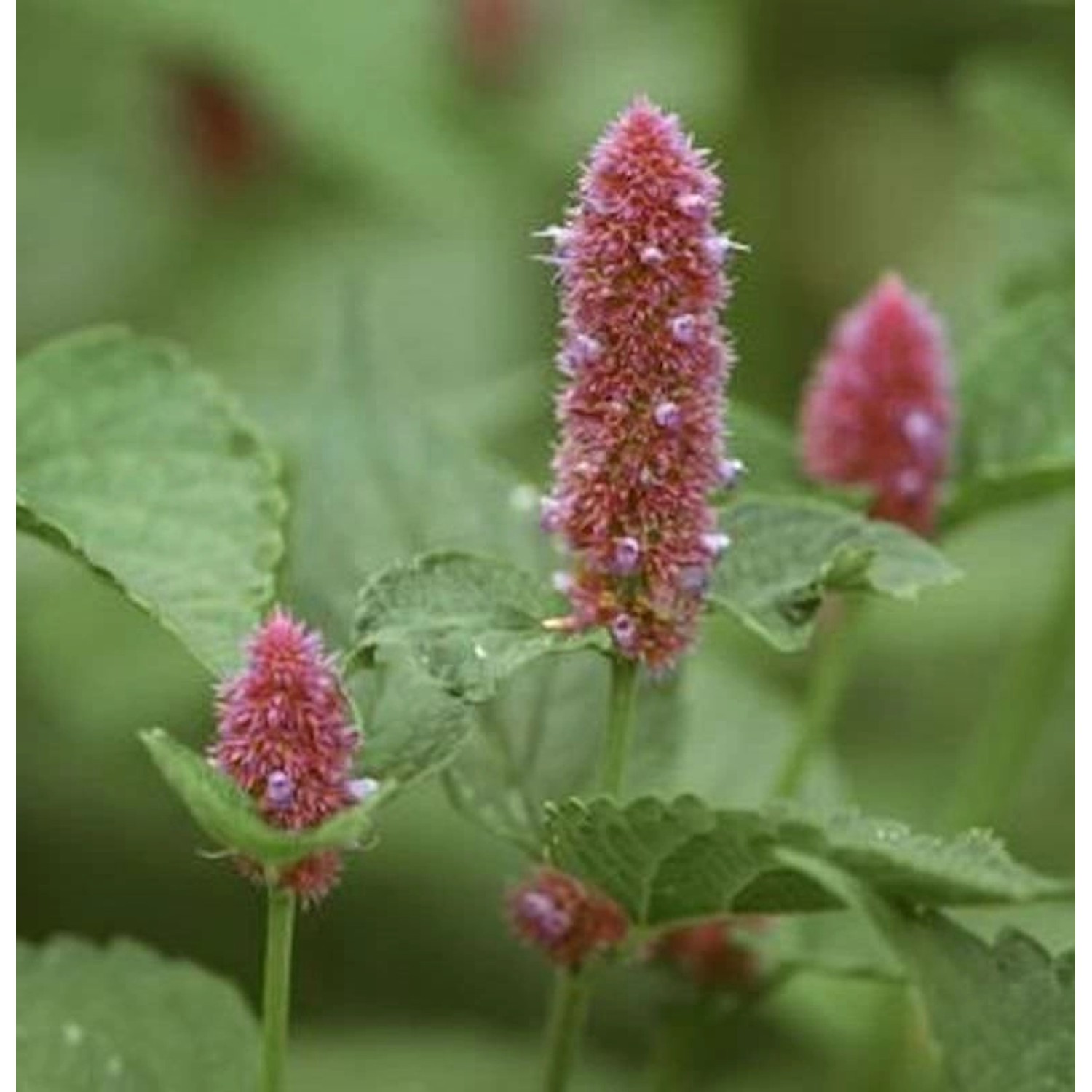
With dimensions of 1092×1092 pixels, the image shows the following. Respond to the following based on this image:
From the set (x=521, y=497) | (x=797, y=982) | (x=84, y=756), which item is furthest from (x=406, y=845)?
(x=521, y=497)

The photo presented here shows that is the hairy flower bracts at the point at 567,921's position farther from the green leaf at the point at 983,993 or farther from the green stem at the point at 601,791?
the green leaf at the point at 983,993

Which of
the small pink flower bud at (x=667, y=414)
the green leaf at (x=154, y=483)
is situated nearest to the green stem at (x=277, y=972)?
the green leaf at (x=154, y=483)

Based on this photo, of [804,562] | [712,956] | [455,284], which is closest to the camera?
[804,562]

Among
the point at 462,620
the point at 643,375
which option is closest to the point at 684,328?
the point at 643,375

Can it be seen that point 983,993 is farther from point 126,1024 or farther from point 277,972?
point 126,1024

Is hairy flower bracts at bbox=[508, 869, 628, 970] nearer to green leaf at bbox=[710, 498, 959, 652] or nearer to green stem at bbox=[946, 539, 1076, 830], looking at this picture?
green leaf at bbox=[710, 498, 959, 652]
